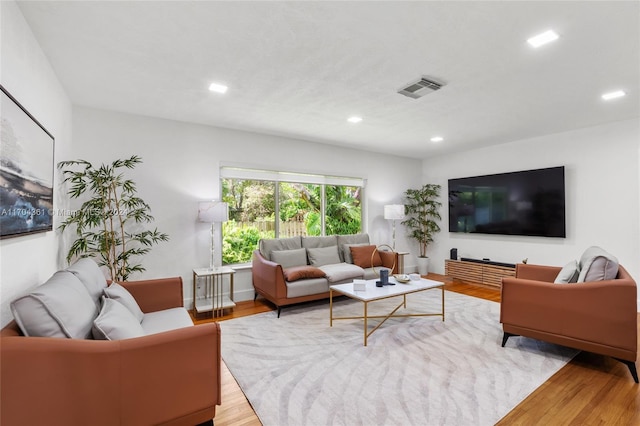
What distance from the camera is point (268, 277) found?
3.84 meters

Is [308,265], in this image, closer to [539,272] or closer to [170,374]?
→ [539,272]

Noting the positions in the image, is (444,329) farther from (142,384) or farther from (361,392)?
→ (142,384)

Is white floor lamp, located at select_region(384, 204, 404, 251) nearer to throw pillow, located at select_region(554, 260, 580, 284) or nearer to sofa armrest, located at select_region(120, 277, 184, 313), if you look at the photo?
throw pillow, located at select_region(554, 260, 580, 284)

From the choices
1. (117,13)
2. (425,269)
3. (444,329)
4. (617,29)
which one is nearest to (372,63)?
(617,29)

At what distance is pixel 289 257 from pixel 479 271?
11.6 ft

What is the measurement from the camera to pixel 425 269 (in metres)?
6.34

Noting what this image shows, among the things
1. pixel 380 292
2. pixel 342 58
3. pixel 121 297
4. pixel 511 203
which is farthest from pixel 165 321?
pixel 511 203

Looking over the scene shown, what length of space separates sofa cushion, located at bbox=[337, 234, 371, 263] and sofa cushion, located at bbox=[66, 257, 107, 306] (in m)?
3.32

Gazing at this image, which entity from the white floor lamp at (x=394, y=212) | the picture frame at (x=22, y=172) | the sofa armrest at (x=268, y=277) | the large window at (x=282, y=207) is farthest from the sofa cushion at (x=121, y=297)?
the white floor lamp at (x=394, y=212)

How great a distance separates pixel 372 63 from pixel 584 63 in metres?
1.79

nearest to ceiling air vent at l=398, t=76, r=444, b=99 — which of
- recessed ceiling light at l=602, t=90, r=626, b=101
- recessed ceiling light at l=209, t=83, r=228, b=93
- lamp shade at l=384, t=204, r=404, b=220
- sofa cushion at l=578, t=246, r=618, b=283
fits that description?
recessed ceiling light at l=209, t=83, r=228, b=93

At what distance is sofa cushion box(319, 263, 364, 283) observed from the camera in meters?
4.04

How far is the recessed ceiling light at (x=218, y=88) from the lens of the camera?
2912 millimetres

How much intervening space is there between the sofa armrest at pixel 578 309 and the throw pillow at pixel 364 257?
2.18m
